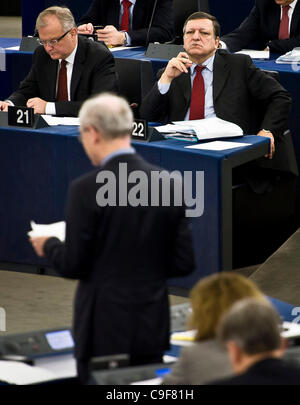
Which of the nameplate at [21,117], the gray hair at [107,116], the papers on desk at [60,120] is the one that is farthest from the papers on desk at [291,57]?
the gray hair at [107,116]

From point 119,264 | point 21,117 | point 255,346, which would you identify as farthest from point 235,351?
point 21,117

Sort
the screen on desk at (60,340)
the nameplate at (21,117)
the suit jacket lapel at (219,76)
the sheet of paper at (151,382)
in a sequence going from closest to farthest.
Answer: the sheet of paper at (151,382) → the screen on desk at (60,340) → the nameplate at (21,117) → the suit jacket lapel at (219,76)

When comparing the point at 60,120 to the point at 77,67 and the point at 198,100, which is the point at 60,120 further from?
the point at 198,100

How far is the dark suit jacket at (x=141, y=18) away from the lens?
23.3 feet

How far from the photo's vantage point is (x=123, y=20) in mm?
7348

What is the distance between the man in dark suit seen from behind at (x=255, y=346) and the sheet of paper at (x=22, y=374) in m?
0.83

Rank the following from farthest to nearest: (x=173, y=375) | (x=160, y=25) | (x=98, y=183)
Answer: (x=160, y=25) < (x=98, y=183) < (x=173, y=375)

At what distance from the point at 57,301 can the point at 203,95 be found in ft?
4.46

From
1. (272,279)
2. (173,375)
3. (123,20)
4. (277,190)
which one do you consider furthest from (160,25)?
(173,375)

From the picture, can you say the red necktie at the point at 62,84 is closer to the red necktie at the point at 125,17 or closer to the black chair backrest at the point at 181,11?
the black chair backrest at the point at 181,11

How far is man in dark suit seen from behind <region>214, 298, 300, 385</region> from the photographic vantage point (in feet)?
6.72

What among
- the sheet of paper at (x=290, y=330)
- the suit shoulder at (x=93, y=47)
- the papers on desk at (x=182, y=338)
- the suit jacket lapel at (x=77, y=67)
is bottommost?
the papers on desk at (x=182, y=338)

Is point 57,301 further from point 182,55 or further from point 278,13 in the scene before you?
point 278,13

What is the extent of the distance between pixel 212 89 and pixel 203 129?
55cm
